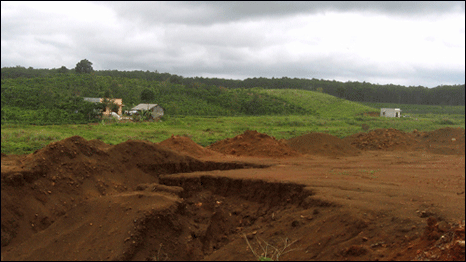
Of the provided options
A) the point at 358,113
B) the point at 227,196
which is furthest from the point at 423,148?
the point at 358,113

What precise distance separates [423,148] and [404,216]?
18.0 metres

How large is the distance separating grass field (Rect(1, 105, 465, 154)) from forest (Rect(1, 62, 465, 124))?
3.23 feet

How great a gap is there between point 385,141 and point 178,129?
52.2ft

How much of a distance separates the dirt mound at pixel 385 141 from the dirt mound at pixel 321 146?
3.21 metres

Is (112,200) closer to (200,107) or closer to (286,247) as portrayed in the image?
(286,247)

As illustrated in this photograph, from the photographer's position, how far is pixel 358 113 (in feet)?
177

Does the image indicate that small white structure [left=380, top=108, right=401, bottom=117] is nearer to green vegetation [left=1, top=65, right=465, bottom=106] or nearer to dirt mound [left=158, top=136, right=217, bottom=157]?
green vegetation [left=1, top=65, right=465, bottom=106]

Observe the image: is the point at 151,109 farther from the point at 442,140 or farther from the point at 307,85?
the point at 307,85

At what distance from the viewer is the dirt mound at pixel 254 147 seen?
18.2 metres

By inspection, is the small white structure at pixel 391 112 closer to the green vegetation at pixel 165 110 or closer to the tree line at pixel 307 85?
the green vegetation at pixel 165 110

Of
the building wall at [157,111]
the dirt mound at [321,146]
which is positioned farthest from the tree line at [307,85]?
the dirt mound at [321,146]

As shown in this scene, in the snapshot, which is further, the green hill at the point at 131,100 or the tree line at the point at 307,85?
the tree line at the point at 307,85

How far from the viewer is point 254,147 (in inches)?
734

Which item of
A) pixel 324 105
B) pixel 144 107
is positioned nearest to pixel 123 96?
pixel 144 107
